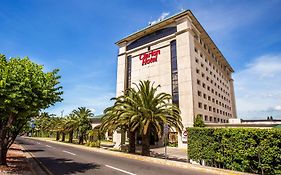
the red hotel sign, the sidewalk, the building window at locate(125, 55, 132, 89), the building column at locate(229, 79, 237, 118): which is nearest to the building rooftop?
the building window at locate(125, 55, 132, 89)

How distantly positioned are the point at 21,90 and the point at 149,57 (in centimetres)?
4024

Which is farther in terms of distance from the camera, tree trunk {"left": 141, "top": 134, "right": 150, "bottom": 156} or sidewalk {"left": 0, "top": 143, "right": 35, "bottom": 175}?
tree trunk {"left": 141, "top": 134, "right": 150, "bottom": 156}

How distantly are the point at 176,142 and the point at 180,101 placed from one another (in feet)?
25.4

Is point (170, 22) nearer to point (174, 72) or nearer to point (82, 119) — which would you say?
point (174, 72)

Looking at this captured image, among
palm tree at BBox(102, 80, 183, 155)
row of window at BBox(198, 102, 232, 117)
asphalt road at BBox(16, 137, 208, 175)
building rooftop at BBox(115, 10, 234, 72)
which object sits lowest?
asphalt road at BBox(16, 137, 208, 175)

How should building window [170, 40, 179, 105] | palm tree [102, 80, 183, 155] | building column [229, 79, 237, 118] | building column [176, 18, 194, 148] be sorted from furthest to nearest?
building column [229, 79, 237, 118], building window [170, 40, 179, 105], building column [176, 18, 194, 148], palm tree [102, 80, 183, 155]

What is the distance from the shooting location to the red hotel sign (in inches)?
1897

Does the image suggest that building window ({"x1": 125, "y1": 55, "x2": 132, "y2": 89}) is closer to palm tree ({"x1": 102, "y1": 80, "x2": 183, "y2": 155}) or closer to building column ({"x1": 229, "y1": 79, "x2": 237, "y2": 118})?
palm tree ({"x1": 102, "y1": 80, "x2": 183, "y2": 155})

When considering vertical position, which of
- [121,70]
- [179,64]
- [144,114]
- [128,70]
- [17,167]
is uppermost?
[121,70]

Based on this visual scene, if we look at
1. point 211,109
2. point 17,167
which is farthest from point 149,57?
point 17,167

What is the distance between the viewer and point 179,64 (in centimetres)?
4291

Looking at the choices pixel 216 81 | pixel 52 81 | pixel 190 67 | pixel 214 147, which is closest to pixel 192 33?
pixel 190 67

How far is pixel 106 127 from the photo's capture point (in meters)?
24.4

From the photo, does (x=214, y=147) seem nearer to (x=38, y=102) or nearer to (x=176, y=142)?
(x=38, y=102)
